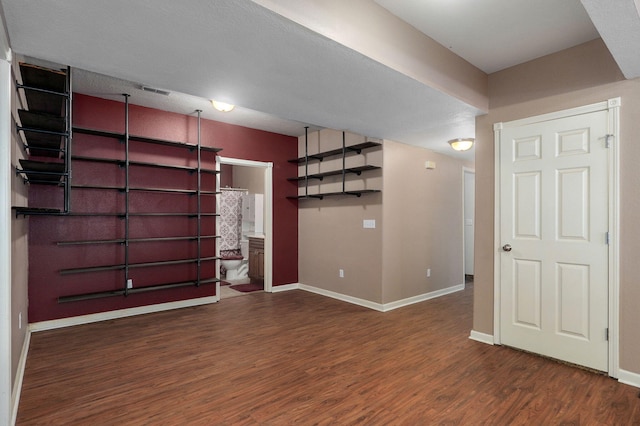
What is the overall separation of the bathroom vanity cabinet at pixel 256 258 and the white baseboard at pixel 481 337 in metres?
3.59

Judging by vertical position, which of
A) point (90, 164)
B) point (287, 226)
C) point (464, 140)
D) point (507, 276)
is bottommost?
point (507, 276)

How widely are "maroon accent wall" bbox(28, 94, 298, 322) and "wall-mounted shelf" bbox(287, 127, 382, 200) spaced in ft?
2.71

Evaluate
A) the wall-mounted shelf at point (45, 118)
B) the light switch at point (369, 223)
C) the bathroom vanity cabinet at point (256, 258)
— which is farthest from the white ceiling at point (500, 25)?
the bathroom vanity cabinet at point (256, 258)

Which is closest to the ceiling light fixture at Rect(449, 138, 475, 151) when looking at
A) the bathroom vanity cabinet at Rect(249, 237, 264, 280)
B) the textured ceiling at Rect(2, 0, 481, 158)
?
the textured ceiling at Rect(2, 0, 481, 158)

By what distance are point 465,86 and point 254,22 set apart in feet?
7.00

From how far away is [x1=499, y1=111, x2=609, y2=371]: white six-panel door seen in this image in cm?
275

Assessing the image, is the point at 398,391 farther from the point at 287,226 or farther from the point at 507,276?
the point at 287,226

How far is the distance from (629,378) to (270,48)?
3.54 m

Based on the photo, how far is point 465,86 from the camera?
315cm

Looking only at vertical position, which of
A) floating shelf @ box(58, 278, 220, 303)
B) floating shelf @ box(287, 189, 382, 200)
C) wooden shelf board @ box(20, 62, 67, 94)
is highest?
wooden shelf board @ box(20, 62, 67, 94)

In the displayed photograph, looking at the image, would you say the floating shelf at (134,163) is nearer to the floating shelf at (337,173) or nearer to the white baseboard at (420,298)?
the floating shelf at (337,173)

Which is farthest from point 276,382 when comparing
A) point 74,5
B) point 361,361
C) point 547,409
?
point 74,5

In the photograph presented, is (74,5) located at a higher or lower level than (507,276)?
higher

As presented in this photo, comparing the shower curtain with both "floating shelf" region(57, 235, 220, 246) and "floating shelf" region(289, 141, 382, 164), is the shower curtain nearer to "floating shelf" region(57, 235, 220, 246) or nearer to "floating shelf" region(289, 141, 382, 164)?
"floating shelf" region(289, 141, 382, 164)
